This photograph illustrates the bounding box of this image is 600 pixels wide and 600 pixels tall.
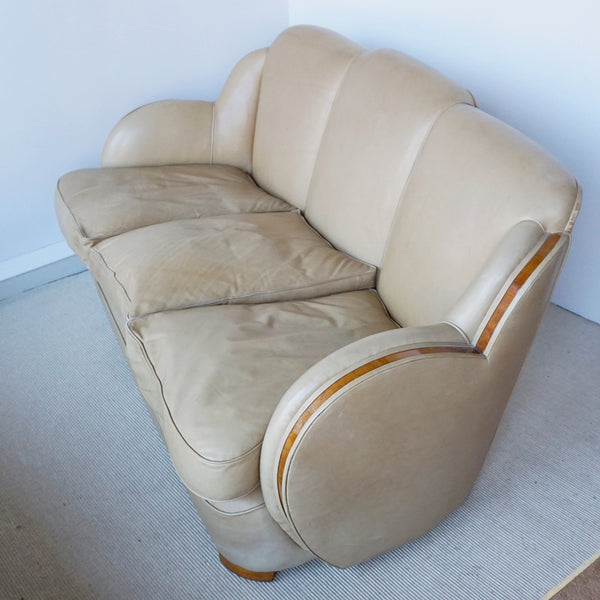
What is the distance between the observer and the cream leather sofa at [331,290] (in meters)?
1.06

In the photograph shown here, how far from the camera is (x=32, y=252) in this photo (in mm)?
2328

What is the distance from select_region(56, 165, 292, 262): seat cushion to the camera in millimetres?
1772

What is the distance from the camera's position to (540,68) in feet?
5.92

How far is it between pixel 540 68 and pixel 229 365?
49.8 inches

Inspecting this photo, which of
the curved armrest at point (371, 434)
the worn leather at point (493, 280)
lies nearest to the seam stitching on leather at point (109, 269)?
the curved armrest at point (371, 434)

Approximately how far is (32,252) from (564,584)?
6.51 feet

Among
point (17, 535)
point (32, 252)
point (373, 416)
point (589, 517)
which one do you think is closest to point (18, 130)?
point (32, 252)

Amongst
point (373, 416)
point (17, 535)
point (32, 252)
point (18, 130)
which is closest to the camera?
point (373, 416)

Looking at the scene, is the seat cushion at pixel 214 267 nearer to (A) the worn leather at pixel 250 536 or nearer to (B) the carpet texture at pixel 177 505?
(B) the carpet texture at pixel 177 505

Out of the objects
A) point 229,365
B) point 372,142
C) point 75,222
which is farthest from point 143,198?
point 229,365

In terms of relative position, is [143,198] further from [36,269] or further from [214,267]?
[36,269]

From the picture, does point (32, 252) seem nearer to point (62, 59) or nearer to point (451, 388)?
point (62, 59)

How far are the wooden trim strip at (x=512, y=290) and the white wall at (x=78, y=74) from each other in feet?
5.63

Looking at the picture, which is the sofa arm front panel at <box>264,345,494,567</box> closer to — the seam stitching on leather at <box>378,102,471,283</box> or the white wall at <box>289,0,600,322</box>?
the seam stitching on leather at <box>378,102,471,283</box>
